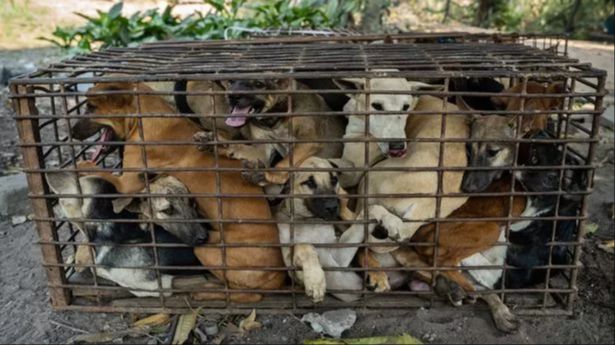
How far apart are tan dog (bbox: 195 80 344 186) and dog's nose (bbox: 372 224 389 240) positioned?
0.55m

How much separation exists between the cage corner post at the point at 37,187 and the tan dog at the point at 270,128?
86 cm

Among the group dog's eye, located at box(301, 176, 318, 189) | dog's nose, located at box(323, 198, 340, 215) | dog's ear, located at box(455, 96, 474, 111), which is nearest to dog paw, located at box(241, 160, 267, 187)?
dog's eye, located at box(301, 176, 318, 189)

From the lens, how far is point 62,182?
3271 millimetres

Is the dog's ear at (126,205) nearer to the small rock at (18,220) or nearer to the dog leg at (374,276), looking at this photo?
the dog leg at (374,276)

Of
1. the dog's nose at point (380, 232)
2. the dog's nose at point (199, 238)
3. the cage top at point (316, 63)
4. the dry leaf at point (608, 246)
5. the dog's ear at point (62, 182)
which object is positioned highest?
the cage top at point (316, 63)

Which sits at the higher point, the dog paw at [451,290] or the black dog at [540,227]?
the black dog at [540,227]

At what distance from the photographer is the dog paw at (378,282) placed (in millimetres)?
3270

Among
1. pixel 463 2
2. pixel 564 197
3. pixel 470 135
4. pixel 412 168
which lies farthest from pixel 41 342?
pixel 463 2

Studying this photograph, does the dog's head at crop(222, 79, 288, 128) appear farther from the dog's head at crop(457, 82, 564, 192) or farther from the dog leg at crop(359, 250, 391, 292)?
the dog's head at crop(457, 82, 564, 192)

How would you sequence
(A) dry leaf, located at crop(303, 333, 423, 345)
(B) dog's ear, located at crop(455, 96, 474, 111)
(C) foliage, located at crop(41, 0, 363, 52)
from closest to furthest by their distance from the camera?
(A) dry leaf, located at crop(303, 333, 423, 345), (B) dog's ear, located at crop(455, 96, 474, 111), (C) foliage, located at crop(41, 0, 363, 52)

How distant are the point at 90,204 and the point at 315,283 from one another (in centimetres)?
130

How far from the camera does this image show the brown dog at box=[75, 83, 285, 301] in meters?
3.28

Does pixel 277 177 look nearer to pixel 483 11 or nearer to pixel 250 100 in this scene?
pixel 250 100

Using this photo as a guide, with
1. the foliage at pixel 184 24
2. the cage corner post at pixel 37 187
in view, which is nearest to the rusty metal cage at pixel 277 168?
the cage corner post at pixel 37 187
